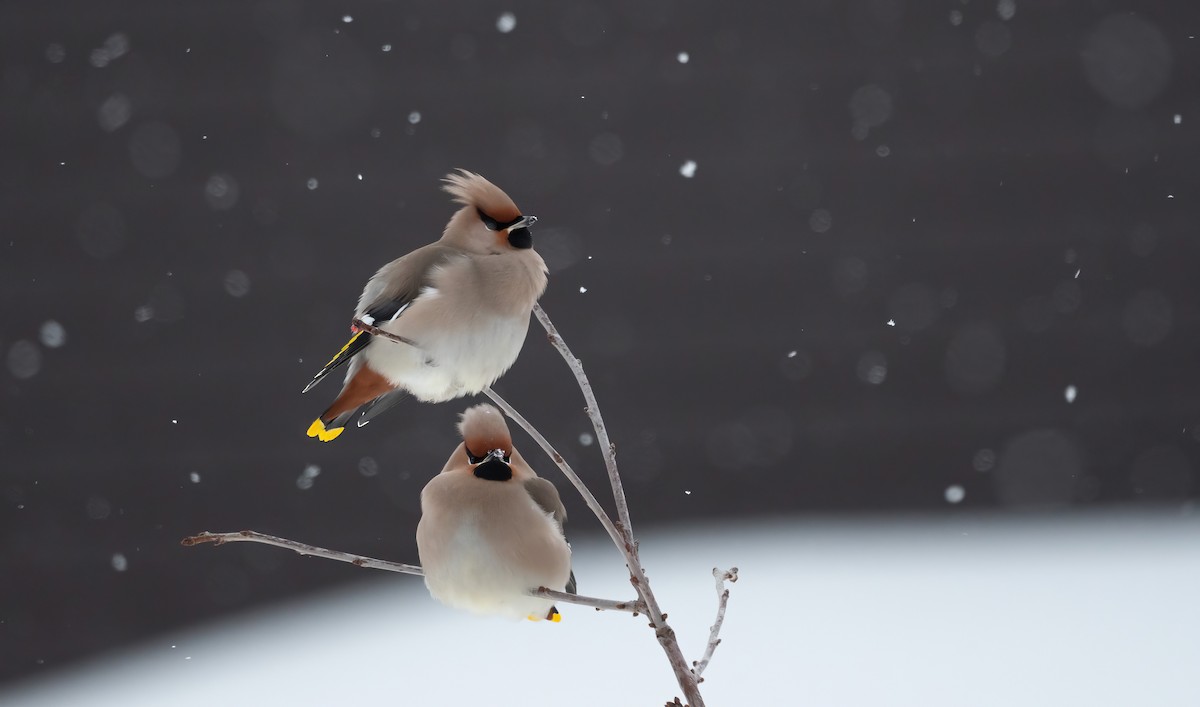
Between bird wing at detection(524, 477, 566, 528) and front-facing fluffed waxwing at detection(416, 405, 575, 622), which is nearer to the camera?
front-facing fluffed waxwing at detection(416, 405, 575, 622)

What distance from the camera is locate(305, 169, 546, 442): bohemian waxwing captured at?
59.8 inches

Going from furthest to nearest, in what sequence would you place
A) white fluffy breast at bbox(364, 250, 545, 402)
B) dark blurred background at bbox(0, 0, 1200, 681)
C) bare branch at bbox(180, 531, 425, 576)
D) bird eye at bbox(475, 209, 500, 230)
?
dark blurred background at bbox(0, 0, 1200, 681) < bird eye at bbox(475, 209, 500, 230) < white fluffy breast at bbox(364, 250, 545, 402) < bare branch at bbox(180, 531, 425, 576)

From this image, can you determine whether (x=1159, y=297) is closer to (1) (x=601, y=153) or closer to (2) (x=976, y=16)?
(2) (x=976, y=16)

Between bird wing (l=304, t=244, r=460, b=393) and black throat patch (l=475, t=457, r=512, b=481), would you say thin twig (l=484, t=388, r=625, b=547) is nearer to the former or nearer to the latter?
black throat patch (l=475, t=457, r=512, b=481)

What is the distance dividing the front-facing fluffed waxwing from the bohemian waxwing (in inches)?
3.8

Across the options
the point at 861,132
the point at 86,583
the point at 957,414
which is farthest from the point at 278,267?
the point at 957,414

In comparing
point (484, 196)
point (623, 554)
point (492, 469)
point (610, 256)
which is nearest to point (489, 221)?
point (484, 196)

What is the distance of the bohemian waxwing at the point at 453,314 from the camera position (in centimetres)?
152

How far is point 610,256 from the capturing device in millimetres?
5340

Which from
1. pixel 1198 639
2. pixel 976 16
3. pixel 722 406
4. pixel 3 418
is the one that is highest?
pixel 976 16

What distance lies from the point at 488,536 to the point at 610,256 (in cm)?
395

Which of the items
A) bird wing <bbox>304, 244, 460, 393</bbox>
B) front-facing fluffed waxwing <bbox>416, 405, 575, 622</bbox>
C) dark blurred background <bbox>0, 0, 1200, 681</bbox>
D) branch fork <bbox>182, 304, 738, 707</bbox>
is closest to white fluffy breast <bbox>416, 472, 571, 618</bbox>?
front-facing fluffed waxwing <bbox>416, 405, 575, 622</bbox>

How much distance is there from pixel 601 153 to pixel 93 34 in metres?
2.24

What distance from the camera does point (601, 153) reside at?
5.30 metres
